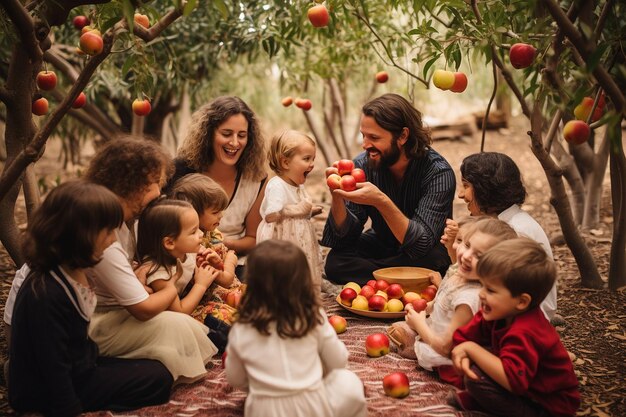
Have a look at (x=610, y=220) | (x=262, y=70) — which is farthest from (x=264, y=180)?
(x=262, y=70)

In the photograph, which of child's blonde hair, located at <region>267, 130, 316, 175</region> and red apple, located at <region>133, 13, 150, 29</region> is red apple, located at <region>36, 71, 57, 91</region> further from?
child's blonde hair, located at <region>267, 130, 316, 175</region>

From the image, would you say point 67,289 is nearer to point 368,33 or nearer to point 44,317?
point 44,317

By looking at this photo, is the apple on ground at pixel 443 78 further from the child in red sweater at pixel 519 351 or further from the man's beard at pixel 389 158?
the child in red sweater at pixel 519 351

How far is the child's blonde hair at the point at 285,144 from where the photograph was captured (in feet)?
12.1

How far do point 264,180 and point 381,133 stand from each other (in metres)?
0.87

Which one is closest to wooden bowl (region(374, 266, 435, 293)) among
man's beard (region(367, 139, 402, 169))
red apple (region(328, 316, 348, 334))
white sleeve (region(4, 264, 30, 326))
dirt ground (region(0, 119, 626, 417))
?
red apple (region(328, 316, 348, 334))

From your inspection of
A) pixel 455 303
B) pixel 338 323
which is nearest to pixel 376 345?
pixel 338 323

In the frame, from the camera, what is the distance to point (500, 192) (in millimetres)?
3305

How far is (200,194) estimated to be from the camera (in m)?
3.33

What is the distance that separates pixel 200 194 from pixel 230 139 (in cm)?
78

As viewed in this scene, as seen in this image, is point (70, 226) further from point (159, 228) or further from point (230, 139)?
point (230, 139)

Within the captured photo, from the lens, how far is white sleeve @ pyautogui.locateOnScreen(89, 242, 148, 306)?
2609 millimetres

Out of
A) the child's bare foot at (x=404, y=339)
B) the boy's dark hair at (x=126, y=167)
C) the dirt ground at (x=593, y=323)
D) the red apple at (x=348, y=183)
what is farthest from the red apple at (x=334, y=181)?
the dirt ground at (x=593, y=323)

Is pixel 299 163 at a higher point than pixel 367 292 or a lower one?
higher
